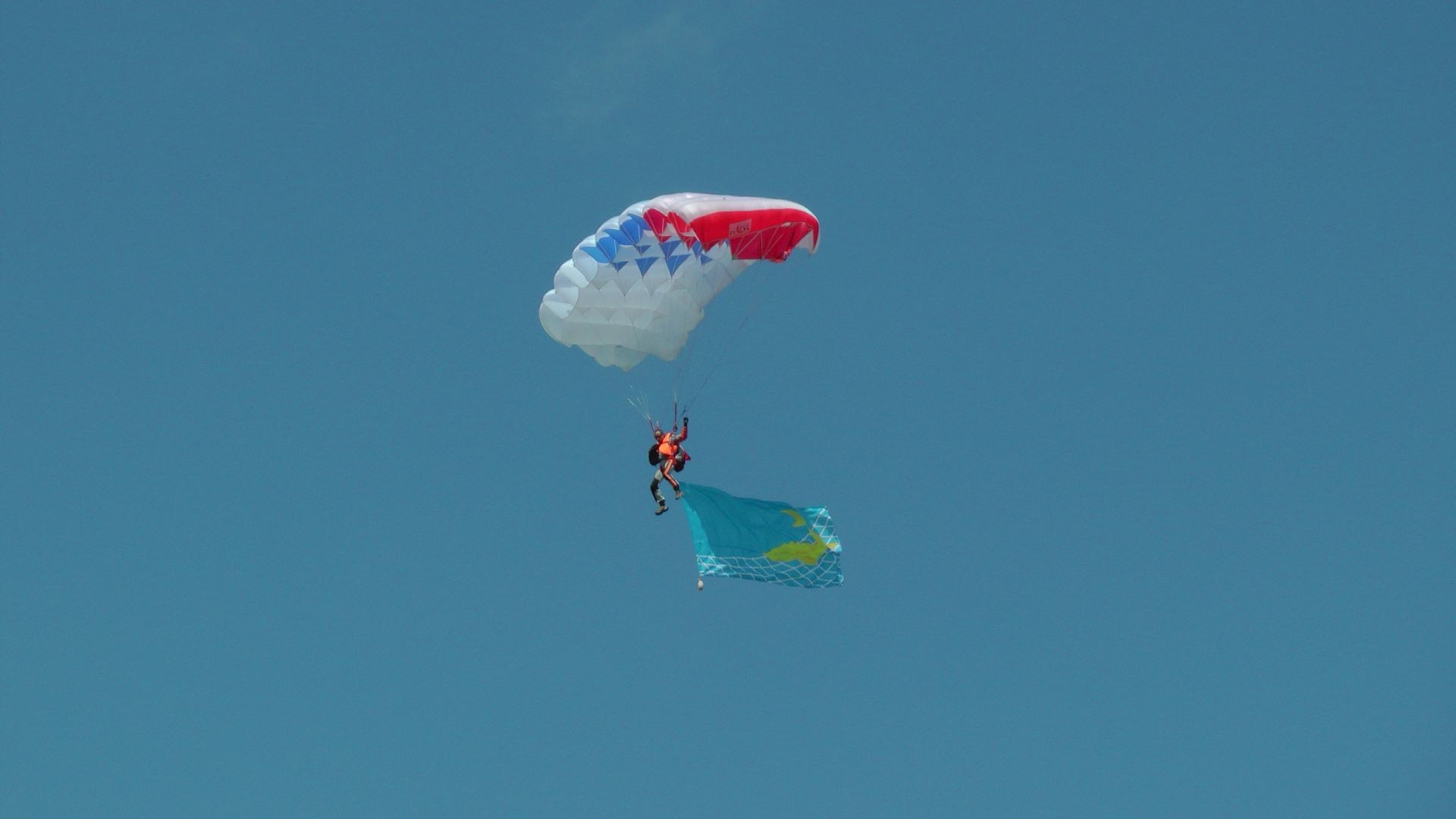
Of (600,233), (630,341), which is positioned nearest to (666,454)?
(630,341)

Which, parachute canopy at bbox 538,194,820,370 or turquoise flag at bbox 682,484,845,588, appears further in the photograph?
turquoise flag at bbox 682,484,845,588

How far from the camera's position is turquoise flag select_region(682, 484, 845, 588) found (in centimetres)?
2612

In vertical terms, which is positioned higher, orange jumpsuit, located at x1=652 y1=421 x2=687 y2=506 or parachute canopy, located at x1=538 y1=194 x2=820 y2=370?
parachute canopy, located at x1=538 y1=194 x2=820 y2=370

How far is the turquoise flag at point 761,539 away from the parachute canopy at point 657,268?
2472mm

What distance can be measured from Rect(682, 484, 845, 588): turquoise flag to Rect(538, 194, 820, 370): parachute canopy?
2472mm

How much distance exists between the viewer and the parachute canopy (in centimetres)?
2386

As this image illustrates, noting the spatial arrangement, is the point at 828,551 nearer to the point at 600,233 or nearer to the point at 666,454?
the point at 666,454

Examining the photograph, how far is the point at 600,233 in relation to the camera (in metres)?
24.2

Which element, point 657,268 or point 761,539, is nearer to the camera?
point 657,268

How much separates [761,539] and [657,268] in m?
4.52

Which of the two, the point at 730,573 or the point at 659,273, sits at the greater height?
the point at 659,273

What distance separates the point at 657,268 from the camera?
24.8m

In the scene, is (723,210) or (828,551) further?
(828,551)

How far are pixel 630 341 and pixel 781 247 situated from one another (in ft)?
8.51
